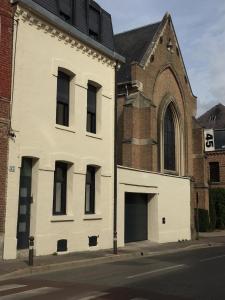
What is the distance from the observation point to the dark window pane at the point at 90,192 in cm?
1806

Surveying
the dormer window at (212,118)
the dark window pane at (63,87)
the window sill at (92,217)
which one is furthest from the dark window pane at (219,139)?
the dark window pane at (63,87)

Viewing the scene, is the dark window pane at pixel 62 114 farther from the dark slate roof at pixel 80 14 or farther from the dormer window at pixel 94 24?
the dormer window at pixel 94 24

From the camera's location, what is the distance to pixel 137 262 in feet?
48.3

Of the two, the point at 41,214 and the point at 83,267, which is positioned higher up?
the point at 41,214

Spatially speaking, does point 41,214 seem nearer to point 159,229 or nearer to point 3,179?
point 3,179

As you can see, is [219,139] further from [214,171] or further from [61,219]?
[61,219]

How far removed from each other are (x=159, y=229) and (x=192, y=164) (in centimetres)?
1119

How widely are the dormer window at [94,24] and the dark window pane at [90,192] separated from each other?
5.67 m

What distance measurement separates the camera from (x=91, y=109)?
61.0ft

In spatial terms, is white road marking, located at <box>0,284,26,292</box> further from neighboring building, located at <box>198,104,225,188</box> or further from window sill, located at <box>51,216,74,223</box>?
neighboring building, located at <box>198,104,225,188</box>

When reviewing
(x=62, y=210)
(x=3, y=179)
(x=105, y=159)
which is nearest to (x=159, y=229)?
(x=105, y=159)

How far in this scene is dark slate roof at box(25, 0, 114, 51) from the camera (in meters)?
16.5

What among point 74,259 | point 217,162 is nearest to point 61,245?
point 74,259

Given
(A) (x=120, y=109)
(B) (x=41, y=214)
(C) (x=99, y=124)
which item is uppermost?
(A) (x=120, y=109)
